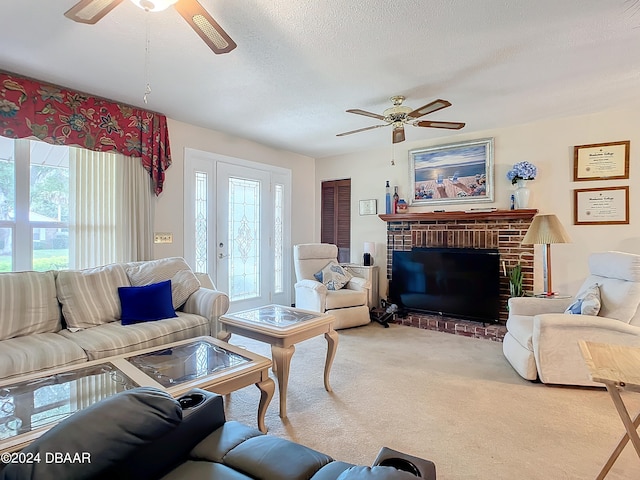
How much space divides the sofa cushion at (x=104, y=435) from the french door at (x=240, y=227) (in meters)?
3.21

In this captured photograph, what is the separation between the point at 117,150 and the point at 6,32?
1.23 metres

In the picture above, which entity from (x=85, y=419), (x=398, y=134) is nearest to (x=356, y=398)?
(x=85, y=419)

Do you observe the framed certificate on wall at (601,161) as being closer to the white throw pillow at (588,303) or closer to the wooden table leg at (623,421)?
the white throw pillow at (588,303)

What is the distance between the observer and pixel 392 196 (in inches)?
191

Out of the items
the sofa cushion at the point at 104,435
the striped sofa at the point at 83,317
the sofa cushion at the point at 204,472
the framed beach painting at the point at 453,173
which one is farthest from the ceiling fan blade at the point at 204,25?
the framed beach painting at the point at 453,173

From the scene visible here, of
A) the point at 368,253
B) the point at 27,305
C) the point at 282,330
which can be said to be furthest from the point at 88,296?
the point at 368,253

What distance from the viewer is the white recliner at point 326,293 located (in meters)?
4.13

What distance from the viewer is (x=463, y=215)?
13.6ft

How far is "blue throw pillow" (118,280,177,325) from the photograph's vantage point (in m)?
2.62

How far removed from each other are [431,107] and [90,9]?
7.56ft

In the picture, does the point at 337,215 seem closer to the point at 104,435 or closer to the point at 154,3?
the point at 154,3

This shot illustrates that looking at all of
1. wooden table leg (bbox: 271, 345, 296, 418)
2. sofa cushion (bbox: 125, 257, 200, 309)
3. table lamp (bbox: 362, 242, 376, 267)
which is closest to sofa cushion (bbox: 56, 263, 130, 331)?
sofa cushion (bbox: 125, 257, 200, 309)

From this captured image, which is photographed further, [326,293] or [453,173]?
[453,173]

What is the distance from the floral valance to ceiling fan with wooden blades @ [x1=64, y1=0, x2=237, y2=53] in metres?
1.71
